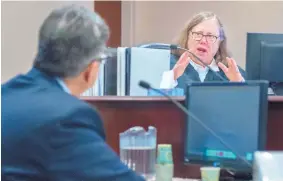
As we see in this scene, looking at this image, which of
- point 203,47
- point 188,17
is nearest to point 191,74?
point 203,47

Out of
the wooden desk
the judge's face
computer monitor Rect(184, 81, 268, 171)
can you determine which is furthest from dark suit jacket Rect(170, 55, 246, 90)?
computer monitor Rect(184, 81, 268, 171)

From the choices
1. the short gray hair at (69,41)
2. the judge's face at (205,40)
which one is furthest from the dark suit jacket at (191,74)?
the short gray hair at (69,41)

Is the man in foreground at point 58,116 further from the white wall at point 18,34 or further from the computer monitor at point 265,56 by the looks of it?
the white wall at point 18,34

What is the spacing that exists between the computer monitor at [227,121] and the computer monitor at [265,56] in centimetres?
49

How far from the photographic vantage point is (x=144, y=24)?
14.7 feet

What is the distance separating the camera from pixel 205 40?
9.00ft

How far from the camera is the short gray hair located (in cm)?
134

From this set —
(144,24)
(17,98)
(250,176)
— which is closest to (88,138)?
(17,98)

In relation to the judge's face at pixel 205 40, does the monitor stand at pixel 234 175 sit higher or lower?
lower

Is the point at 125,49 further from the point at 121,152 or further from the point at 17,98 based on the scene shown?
the point at 17,98

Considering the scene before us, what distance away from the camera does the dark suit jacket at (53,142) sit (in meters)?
1.23

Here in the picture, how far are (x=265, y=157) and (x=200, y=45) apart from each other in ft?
4.32

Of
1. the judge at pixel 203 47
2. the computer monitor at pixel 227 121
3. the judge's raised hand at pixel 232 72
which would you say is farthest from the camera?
the judge at pixel 203 47

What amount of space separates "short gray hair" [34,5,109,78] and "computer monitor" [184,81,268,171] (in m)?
0.49
